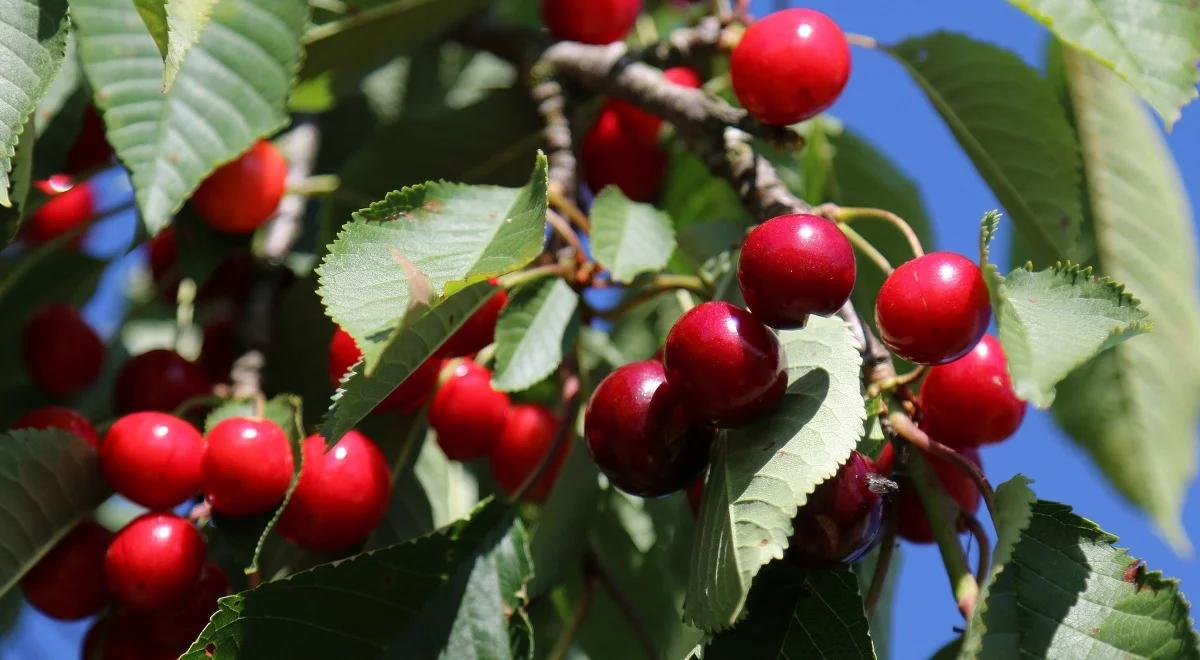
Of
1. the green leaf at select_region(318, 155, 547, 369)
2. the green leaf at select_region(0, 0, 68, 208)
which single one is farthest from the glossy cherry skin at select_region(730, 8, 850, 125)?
the green leaf at select_region(0, 0, 68, 208)

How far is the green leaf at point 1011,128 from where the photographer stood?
1.42 m

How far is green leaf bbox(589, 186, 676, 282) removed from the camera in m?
1.25

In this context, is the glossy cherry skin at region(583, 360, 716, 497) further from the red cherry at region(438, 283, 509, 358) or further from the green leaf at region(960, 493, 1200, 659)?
the green leaf at region(960, 493, 1200, 659)

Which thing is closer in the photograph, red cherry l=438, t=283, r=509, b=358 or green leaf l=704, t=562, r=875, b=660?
green leaf l=704, t=562, r=875, b=660

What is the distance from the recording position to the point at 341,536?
1.22 metres

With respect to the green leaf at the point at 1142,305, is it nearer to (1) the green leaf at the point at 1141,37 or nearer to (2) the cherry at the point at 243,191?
(1) the green leaf at the point at 1141,37

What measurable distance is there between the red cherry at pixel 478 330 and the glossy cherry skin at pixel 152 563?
1.04ft

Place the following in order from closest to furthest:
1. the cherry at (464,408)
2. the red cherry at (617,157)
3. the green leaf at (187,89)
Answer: the green leaf at (187,89) → the cherry at (464,408) → the red cherry at (617,157)

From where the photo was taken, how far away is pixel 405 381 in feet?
3.67

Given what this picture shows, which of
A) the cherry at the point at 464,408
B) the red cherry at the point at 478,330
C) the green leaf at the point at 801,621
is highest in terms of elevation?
the red cherry at the point at 478,330

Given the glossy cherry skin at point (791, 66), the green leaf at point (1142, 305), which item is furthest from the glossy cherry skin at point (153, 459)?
the green leaf at point (1142, 305)

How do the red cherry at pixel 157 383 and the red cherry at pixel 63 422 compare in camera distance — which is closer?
the red cherry at pixel 63 422

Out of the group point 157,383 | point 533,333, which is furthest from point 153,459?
point 533,333

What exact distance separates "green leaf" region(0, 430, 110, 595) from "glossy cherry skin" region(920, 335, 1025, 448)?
839 mm
